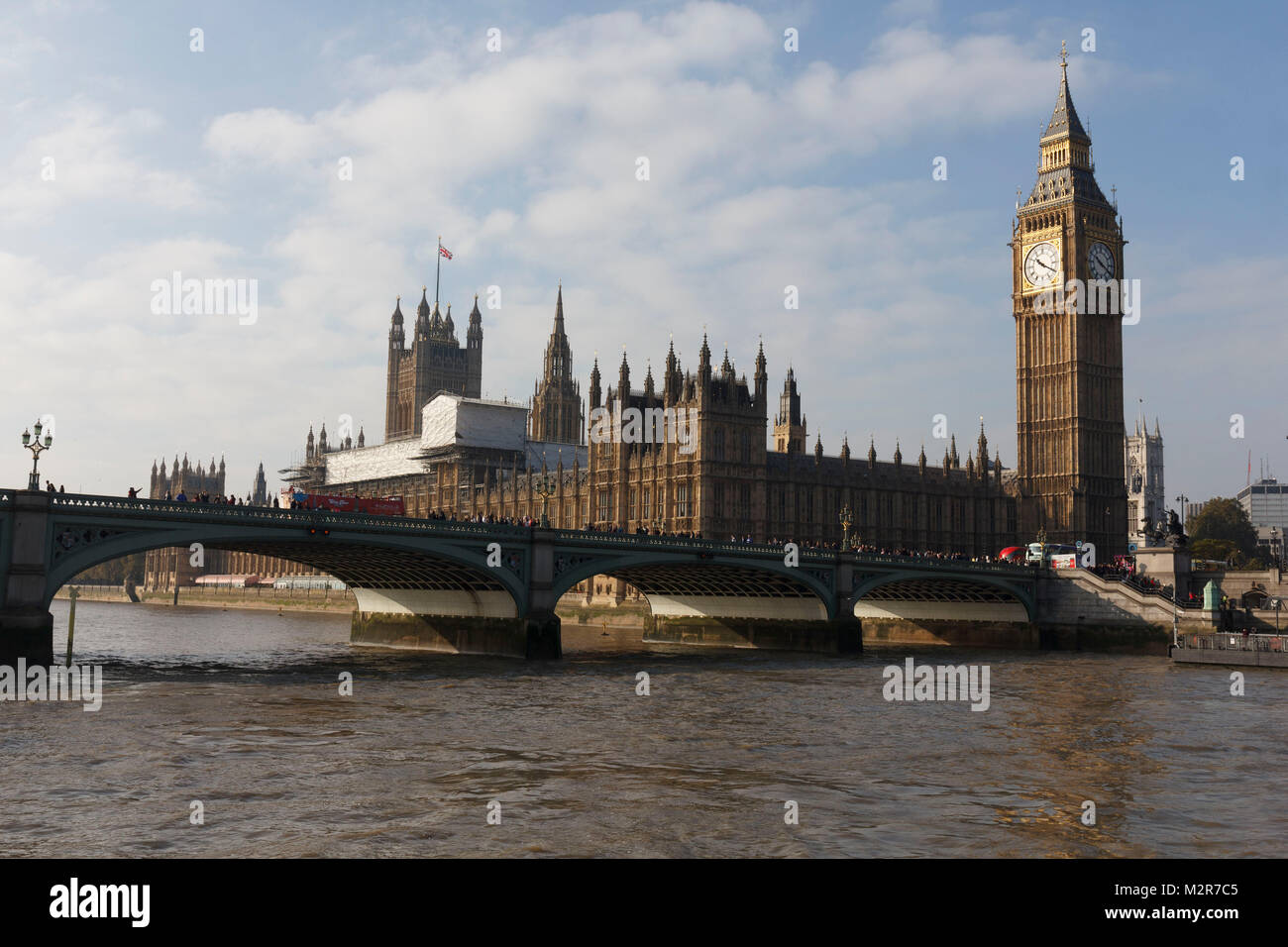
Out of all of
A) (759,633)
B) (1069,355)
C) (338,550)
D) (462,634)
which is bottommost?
(759,633)

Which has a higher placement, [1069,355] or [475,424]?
[1069,355]

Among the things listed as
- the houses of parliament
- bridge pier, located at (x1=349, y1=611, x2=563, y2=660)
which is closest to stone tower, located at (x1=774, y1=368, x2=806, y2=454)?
the houses of parliament

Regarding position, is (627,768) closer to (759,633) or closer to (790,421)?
(759,633)

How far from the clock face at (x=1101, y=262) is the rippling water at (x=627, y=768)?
72.9 metres

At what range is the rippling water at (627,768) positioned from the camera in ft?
55.8

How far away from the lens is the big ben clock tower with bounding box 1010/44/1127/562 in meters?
107

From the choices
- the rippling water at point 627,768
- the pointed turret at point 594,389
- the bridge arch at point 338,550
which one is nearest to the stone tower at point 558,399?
the pointed turret at point 594,389

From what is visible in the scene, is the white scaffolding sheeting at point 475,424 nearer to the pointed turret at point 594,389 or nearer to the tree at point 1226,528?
the pointed turret at point 594,389

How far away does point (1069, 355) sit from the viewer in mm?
108000

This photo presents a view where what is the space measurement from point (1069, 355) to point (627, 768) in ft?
312

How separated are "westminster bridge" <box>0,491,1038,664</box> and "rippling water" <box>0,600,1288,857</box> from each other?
5.00m

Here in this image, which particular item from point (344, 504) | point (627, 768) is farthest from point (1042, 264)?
point (627, 768)

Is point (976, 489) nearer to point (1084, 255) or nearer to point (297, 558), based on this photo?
point (1084, 255)
